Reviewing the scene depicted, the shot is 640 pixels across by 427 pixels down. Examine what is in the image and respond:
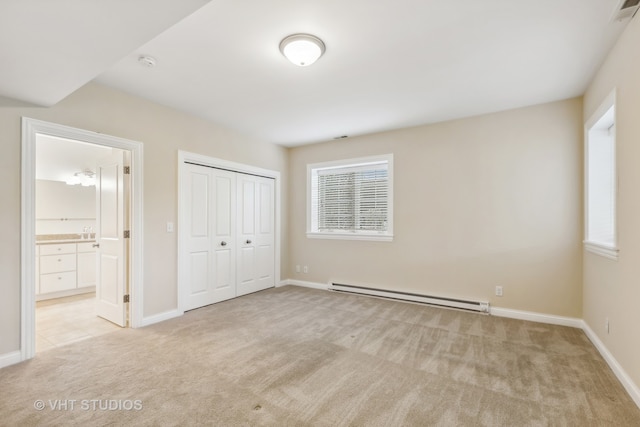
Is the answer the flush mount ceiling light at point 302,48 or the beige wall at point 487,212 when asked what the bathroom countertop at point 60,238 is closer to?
the beige wall at point 487,212

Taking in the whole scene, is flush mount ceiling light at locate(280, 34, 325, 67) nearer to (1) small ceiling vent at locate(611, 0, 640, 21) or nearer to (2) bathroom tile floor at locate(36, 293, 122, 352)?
(1) small ceiling vent at locate(611, 0, 640, 21)

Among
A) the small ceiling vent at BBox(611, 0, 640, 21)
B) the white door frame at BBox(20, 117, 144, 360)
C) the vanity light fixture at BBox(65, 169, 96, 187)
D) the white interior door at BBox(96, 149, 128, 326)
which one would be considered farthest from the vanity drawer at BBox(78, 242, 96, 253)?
the small ceiling vent at BBox(611, 0, 640, 21)

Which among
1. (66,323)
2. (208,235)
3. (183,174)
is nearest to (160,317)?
(66,323)

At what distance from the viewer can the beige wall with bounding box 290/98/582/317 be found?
11.4ft

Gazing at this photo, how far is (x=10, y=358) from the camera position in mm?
2520

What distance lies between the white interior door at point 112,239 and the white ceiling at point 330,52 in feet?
3.42

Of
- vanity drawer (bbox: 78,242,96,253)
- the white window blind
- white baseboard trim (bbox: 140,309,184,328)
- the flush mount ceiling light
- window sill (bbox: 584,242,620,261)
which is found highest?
the flush mount ceiling light

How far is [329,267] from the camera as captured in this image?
205 inches

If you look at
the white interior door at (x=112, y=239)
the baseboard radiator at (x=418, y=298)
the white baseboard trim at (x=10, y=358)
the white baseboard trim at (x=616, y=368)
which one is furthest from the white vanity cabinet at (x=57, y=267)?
the white baseboard trim at (x=616, y=368)

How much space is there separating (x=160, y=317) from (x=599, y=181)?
5086mm

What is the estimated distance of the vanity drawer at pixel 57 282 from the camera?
459cm

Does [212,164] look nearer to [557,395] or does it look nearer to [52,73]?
[52,73]

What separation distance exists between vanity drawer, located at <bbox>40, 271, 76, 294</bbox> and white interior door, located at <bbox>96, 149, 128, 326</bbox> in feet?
5.20

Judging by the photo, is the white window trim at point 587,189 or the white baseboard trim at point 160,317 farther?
the white baseboard trim at point 160,317
